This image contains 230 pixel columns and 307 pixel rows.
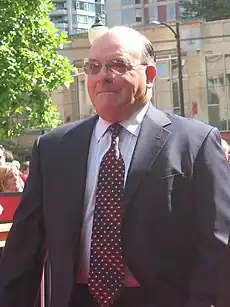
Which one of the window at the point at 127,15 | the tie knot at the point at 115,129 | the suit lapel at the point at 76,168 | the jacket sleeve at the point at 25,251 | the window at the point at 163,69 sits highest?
the window at the point at 127,15

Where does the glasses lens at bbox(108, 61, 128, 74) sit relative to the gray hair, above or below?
below

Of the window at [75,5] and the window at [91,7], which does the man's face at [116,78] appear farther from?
the window at [91,7]

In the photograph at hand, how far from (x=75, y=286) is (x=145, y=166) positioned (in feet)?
1.65

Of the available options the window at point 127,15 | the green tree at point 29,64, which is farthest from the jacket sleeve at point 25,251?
the window at point 127,15

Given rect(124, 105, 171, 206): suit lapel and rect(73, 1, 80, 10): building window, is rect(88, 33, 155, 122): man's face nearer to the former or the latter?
rect(124, 105, 171, 206): suit lapel

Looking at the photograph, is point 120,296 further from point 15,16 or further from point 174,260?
point 15,16

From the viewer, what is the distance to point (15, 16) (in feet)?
76.1

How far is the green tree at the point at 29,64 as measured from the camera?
75.4 feet

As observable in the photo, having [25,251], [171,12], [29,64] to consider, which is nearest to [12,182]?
[25,251]

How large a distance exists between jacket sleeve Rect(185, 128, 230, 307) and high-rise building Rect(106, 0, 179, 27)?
75.1 meters

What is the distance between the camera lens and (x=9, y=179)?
8938mm

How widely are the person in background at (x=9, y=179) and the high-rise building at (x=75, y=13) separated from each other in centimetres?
11062

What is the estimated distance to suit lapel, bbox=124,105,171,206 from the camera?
283 centimetres

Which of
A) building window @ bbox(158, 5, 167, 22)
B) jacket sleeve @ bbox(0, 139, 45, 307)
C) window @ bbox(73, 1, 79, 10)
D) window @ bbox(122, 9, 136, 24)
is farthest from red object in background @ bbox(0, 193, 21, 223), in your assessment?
window @ bbox(73, 1, 79, 10)
